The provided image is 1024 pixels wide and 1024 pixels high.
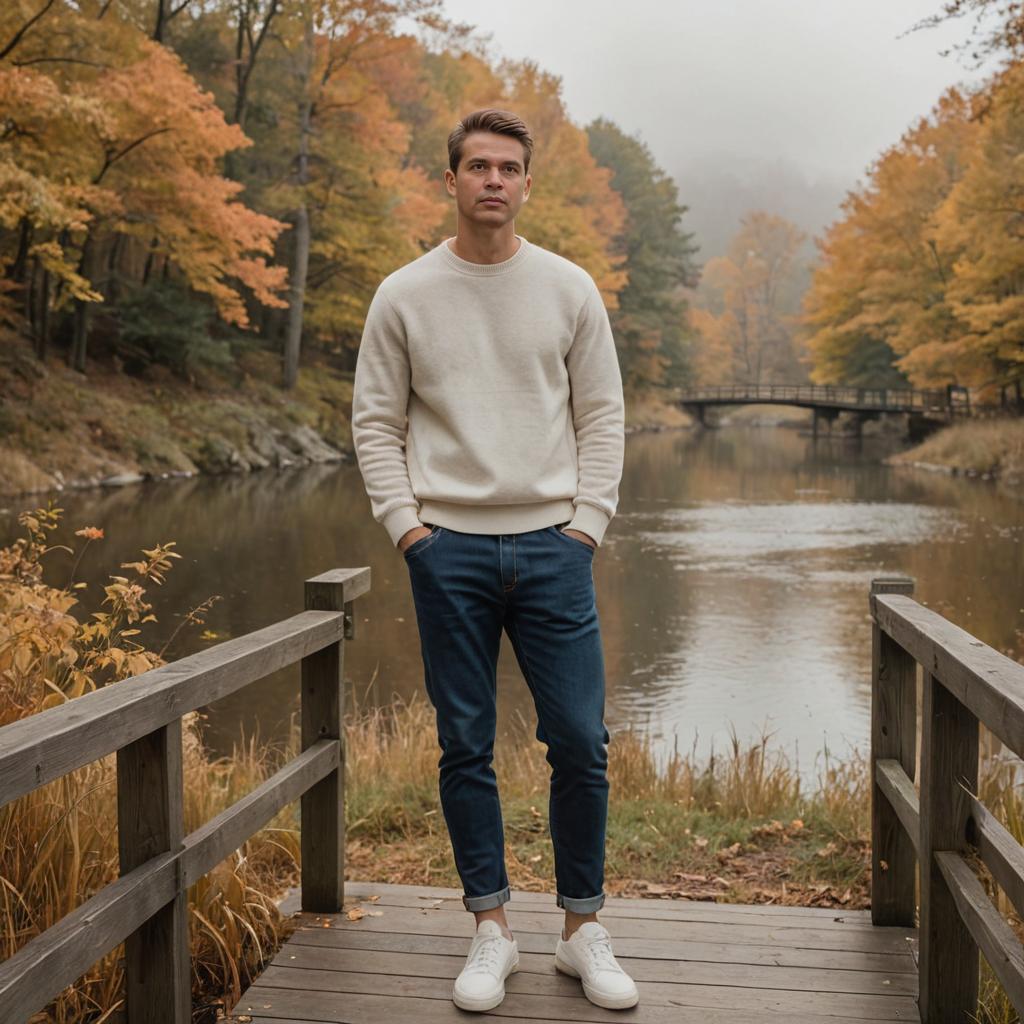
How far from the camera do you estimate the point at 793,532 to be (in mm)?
17062

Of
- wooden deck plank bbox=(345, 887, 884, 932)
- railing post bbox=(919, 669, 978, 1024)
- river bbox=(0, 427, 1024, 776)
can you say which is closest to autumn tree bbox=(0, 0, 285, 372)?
river bbox=(0, 427, 1024, 776)

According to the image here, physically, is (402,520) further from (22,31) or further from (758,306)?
(758,306)

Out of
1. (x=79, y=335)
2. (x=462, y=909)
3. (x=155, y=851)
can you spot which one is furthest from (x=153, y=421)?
(x=155, y=851)

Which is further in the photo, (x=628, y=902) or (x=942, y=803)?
(x=628, y=902)

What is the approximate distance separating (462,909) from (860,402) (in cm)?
3998

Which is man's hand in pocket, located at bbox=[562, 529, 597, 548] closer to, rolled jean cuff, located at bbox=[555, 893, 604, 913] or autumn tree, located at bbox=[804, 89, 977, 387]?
rolled jean cuff, located at bbox=[555, 893, 604, 913]

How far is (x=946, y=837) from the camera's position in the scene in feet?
8.30

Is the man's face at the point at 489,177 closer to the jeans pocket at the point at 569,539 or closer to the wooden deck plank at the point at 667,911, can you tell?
the jeans pocket at the point at 569,539

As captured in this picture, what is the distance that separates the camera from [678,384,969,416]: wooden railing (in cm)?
3472

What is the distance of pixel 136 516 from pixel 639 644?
7.96 m

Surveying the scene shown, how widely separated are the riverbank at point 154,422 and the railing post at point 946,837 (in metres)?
15.7

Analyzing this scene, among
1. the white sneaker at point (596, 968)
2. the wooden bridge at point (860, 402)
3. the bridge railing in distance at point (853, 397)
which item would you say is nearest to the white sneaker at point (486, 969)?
the white sneaker at point (596, 968)

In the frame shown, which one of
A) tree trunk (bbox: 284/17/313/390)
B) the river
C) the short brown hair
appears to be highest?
tree trunk (bbox: 284/17/313/390)

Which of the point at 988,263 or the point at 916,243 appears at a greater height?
the point at 916,243
